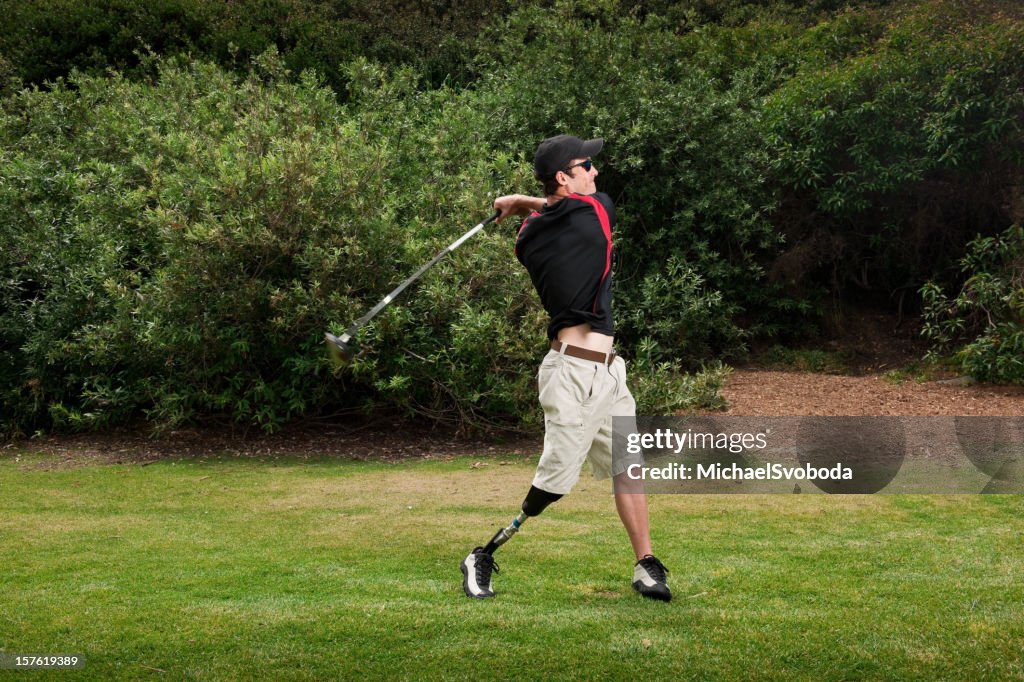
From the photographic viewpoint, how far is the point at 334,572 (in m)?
5.39

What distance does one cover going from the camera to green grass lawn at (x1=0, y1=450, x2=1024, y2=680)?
413cm

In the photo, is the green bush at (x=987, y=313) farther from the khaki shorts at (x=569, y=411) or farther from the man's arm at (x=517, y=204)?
the khaki shorts at (x=569, y=411)

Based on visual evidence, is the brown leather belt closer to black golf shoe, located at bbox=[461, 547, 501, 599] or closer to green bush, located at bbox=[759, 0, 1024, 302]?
black golf shoe, located at bbox=[461, 547, 501, 599]

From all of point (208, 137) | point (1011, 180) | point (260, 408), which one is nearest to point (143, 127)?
point (208, 137)

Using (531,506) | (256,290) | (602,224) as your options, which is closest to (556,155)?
(602,224)

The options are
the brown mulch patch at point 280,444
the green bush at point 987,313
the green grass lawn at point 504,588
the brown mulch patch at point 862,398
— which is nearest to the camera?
the green grass lawn at point 504,588

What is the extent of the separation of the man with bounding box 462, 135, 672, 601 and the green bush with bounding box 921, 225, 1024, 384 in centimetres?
705

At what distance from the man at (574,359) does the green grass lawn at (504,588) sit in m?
0.29

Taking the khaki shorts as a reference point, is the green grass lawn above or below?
below

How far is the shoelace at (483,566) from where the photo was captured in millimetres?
4922

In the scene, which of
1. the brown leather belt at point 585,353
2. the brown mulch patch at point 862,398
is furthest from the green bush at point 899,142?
the brown leather belt at point 585,353

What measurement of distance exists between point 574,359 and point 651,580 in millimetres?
1118

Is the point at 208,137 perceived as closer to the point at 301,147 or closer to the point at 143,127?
the point at 143,127

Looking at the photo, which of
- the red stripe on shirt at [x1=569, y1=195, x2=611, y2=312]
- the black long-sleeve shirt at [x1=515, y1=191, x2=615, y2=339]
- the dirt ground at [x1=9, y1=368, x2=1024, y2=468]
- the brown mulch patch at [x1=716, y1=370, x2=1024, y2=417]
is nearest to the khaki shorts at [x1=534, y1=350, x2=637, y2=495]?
the black long-sleeve shirt at [x1=515, y1=191, x2=615, y2=339]
